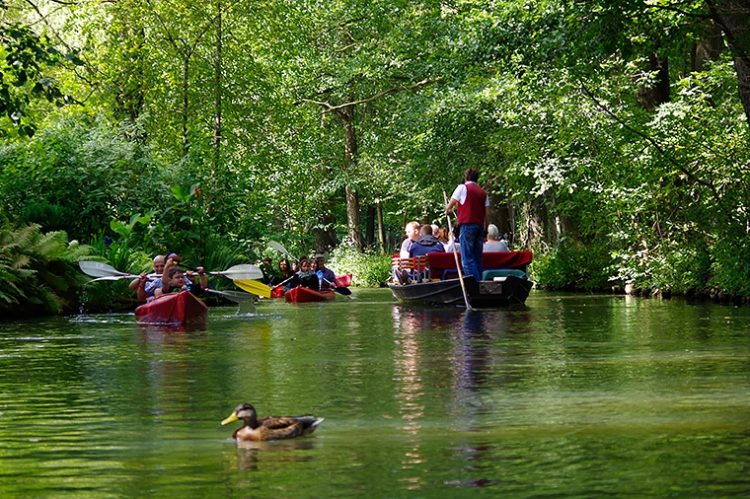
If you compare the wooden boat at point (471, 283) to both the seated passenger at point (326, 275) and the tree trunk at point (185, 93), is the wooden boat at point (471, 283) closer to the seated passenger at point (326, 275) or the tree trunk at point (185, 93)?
the seated passenger at point (326, 275)

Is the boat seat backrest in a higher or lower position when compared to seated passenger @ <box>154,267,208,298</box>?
higher

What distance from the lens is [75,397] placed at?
11.1 m

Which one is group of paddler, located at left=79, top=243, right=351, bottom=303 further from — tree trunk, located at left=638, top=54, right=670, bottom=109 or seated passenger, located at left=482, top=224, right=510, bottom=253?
tree trunk, located at left=638, top=54, right=670, bottom=109

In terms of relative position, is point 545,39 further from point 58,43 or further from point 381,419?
point 58,43

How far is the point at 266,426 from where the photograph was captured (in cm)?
818

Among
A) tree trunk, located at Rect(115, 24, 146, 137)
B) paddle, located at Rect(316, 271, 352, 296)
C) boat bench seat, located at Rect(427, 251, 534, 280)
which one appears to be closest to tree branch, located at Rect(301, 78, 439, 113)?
paddle, located at Rect(316, 271, 352, 296)

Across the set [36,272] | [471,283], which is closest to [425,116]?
[471,283]

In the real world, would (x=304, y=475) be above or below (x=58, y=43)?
below

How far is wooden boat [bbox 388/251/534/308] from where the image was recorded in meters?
25.3

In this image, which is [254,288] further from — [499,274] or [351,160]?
[351,160]

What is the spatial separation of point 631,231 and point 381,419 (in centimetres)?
2125

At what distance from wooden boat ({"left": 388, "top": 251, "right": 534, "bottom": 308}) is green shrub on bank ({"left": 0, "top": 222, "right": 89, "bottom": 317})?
6.57 m

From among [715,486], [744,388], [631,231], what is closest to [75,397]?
[744,388]

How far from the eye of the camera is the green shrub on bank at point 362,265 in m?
49.5
